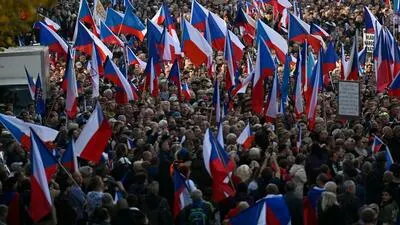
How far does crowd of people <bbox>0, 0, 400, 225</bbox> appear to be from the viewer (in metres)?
15.0

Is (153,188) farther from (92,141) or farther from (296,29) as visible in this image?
(296,29)

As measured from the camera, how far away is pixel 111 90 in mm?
28938

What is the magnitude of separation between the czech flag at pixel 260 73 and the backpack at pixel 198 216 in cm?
922

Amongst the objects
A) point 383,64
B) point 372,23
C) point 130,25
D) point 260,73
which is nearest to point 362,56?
point 372,23

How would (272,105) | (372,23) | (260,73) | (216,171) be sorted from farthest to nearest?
(372,23) < (260,73) < (272,105) < (216,171)

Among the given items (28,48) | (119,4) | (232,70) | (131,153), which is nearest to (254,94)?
(232,70)

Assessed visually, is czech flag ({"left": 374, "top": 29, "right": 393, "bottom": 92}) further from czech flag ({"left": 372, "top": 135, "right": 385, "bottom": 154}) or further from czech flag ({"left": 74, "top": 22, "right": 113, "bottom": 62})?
czech flag ({"left": 372, "top": 135, "right": 385, "bottom": 154})

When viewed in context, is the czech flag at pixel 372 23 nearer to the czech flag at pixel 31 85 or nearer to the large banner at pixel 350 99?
the large banner at pixel 350 99

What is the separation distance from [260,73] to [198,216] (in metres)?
10.2

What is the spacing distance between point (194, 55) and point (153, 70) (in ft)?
Answer: 5.49

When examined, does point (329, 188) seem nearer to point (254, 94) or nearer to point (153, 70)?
point (254, 94)

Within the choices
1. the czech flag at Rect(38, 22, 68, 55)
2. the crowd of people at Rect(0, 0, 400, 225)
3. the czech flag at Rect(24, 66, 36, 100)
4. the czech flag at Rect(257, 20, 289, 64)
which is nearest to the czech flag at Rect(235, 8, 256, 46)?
the czech flag at Rect(257, 20, 289, 64)

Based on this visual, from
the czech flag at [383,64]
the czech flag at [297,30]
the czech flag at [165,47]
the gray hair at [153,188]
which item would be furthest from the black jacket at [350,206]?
the czech flag at [297,30]

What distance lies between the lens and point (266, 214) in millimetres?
14312
